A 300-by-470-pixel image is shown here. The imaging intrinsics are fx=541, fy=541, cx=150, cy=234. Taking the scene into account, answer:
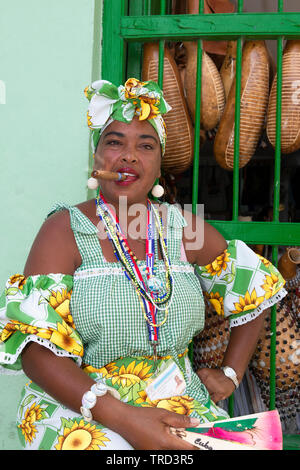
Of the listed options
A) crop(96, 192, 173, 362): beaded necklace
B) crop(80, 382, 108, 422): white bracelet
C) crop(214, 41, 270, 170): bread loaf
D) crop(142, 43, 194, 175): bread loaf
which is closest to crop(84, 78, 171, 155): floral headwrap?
crop(96, 192, 173, 362): beaded necklace

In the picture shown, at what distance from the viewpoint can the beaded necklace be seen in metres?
1.66

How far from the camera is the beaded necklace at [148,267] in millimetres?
1661

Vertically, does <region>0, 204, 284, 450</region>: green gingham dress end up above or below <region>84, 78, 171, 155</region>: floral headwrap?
below

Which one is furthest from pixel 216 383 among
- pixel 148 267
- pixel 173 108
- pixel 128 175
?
pixel 173 108

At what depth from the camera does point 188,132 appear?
2.28 m

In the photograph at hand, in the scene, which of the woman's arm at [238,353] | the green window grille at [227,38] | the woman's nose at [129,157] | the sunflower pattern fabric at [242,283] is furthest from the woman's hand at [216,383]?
the woman's nose at [129,157]

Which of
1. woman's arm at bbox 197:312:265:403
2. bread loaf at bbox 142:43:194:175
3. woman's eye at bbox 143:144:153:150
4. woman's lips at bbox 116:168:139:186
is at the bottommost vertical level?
woman's arm at bbox 197:312:265:403

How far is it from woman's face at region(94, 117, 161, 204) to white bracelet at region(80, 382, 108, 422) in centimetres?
64

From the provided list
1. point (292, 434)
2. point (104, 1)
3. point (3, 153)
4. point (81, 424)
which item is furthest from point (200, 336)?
point (104, 1)

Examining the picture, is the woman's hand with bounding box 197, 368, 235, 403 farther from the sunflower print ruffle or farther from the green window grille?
the green window grille

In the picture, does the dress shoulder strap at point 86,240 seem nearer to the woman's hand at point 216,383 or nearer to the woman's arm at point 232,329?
the woman's arm at point 232,329

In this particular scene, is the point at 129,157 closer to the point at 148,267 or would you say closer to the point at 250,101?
the point at 148,267

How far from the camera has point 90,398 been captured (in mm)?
1469

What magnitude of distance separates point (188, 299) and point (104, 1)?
133 cm
